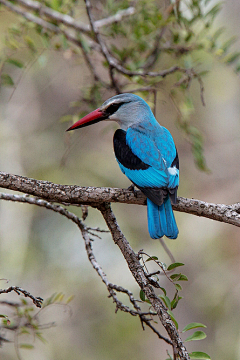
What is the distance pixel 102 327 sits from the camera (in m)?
5.03

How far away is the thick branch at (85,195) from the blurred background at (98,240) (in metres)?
1.92

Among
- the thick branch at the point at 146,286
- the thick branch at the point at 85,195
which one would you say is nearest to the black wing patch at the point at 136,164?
the thick branch at the point at 85,195

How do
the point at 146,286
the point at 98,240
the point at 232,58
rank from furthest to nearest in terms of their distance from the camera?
the point at 98,240, the point at 232,58, the point at 146,286

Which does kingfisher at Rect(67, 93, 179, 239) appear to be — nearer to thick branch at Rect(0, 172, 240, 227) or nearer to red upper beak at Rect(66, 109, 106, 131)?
red upper beak at Rect(66, 109, 106, 131)

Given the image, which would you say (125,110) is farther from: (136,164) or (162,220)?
(162,220)

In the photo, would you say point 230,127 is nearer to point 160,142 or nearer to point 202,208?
point 160,142

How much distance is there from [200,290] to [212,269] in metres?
0.32

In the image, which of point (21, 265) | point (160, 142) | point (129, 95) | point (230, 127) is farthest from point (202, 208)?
point (230, 127)

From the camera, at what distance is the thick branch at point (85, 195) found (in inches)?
76.5

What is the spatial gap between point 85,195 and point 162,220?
0.61 meters

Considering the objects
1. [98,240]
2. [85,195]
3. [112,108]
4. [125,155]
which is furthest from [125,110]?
[98,240]

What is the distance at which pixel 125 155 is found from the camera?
111 inches

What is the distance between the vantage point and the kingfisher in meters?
2.40

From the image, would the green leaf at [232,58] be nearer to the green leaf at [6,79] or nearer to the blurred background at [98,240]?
the blurred background at [98,240]
